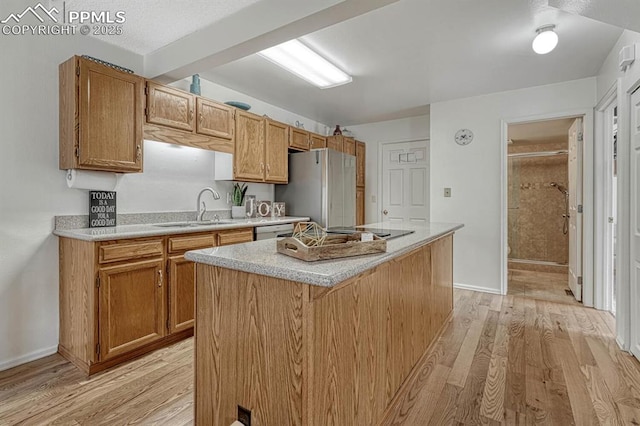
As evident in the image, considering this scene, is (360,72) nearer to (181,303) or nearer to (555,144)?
(181,303)

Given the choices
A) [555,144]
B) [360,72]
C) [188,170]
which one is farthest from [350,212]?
[555,144]

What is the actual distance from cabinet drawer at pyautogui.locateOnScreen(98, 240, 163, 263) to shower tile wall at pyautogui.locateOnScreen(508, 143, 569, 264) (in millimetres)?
5665

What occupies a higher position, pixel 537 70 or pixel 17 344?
pixel 537 70

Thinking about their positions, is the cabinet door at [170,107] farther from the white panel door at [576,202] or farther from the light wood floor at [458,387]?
the white panel door at [576,202]

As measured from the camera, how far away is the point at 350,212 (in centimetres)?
466

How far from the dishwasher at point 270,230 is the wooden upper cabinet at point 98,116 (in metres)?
1.20

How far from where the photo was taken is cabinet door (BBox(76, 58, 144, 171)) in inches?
87.8

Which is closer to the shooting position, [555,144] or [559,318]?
[559,318]

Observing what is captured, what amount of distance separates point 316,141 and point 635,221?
3.40 metres

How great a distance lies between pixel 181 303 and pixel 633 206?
3.31 metres

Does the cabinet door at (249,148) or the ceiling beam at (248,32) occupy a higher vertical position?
the ceiling beam at (248,32)

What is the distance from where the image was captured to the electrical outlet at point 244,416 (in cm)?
122

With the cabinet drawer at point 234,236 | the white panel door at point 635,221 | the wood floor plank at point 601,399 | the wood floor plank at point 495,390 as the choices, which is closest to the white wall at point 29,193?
the cabinet drawer at point 234,236

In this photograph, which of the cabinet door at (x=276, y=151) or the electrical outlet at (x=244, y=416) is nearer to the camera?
the electrical outlet at (x=244, y=416)
